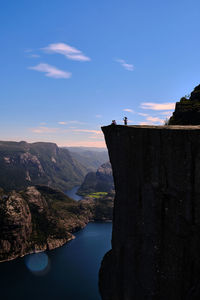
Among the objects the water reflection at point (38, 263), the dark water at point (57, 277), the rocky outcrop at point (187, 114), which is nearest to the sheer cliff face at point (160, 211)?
the rocky outcrop at point (187, 114)

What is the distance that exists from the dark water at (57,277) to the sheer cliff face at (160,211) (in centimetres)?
8693

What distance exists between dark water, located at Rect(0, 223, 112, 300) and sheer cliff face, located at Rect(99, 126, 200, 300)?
86926mm

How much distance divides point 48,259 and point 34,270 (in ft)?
78.4

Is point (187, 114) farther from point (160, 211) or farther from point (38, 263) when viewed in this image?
point (38, 263)

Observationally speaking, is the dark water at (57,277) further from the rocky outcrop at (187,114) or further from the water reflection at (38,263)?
the rocky outcrop at (187,114)

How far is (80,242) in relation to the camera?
199 metres

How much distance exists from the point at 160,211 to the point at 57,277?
121 meters

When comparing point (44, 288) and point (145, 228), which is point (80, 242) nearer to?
point (44, 288)

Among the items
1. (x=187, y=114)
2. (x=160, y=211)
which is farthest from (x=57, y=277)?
(x=187, y=114)

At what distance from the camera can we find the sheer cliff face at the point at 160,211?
84.5 feet

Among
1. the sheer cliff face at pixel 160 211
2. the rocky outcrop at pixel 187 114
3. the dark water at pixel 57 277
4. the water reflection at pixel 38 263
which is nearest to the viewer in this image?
the sheer cliff face at pixel 160 211

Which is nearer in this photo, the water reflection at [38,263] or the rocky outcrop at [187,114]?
the rocky outcrop at [187,114]

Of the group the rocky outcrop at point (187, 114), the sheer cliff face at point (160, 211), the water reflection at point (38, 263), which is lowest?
the water reflection at point (38, 263)

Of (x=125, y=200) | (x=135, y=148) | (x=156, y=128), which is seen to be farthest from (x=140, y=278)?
(x=156, y=128)
